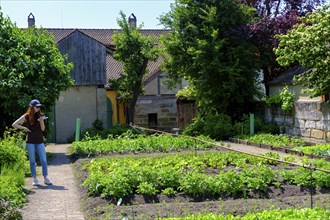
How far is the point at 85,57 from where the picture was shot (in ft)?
92.2

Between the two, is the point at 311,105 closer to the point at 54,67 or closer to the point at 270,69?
the point at 270,69

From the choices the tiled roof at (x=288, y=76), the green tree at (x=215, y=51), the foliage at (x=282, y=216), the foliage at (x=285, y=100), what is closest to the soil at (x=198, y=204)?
the foliage at (x=282, y=216)

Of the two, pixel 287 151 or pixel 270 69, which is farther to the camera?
pixel 270 69

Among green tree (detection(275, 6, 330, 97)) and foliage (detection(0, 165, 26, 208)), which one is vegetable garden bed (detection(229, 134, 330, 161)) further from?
foliage (detection(0, 165, 26, 208))

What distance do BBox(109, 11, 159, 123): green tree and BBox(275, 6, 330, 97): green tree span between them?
1184 centimetres

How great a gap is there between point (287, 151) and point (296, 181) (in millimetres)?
6573

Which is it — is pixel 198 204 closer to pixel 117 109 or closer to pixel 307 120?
pixel 307 120

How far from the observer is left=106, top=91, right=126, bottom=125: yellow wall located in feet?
107

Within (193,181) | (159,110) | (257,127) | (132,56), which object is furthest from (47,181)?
(159,110)

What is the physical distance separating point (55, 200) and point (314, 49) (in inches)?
428

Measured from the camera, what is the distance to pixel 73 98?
93.2 ft

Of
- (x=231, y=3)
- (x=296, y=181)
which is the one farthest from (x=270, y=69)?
(x=296, y=181)

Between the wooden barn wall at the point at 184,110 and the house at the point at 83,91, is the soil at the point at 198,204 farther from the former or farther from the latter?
the wooden barn wall at the point at 184,110

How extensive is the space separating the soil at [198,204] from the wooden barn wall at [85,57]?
1912cm
